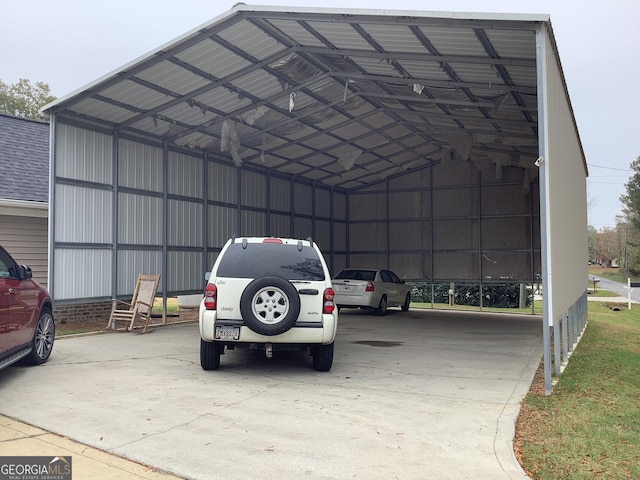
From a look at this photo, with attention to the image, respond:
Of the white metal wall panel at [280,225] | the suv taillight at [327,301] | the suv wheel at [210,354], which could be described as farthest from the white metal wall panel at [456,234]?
the suv wheel at [210,354]

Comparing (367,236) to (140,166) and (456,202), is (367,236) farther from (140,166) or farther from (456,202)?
(140,166)

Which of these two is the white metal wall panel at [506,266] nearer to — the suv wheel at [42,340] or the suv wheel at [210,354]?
the suv wheel at [210,354]

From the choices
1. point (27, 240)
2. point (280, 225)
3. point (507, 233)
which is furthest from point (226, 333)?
point (507, 233)

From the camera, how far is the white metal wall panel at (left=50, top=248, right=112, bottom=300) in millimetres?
11553

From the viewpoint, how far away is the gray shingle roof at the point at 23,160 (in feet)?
42.2

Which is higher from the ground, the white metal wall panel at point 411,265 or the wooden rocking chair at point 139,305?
the white metal wall panel at point 411,265

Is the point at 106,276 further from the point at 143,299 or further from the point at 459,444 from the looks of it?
the point at 459,444

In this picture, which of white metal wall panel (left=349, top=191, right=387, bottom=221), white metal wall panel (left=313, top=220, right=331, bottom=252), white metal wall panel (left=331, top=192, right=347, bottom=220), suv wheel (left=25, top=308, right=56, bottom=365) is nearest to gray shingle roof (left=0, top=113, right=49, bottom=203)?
suv wheel (left=25, top=308, right=56, bottom=365)

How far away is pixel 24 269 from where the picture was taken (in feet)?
22.1

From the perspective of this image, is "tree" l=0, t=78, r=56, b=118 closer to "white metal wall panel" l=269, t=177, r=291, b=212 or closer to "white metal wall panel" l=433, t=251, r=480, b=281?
"white metal wall panel" l=269, t=177, r=291, b=212

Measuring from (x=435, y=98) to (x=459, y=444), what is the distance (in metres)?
9.25

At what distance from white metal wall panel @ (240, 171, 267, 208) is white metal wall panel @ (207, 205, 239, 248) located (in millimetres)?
727

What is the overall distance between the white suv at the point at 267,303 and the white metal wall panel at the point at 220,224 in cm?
889

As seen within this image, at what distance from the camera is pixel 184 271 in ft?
49.5
